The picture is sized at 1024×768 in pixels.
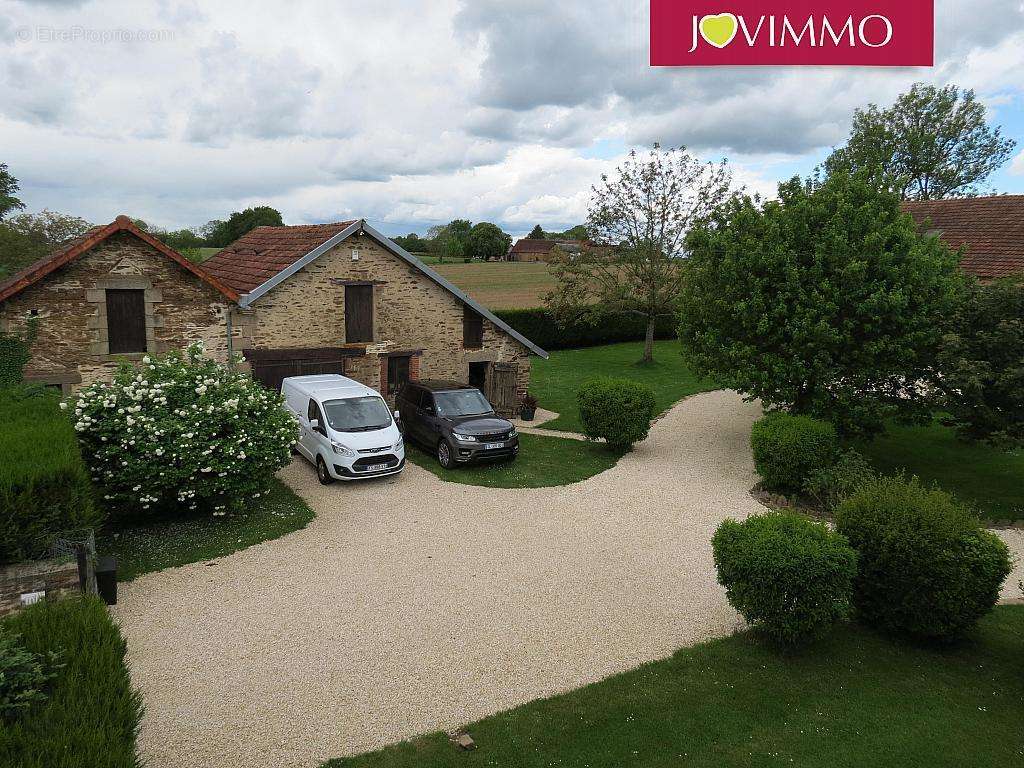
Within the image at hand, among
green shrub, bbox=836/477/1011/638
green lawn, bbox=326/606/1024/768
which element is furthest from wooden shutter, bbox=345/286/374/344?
green shrub, bbox=836/477/1011/638

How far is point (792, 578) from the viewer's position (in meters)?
7.36

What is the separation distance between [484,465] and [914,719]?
10264mm

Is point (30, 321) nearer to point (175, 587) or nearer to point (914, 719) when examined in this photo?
point (175, 587)

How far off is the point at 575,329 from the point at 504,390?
56.5ft

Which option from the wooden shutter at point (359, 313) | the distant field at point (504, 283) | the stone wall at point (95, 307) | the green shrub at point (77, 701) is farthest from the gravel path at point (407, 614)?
the distant field at point (504, 283)

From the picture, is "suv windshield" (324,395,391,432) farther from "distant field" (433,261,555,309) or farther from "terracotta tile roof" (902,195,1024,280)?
"distant field" (433,261,555,309)

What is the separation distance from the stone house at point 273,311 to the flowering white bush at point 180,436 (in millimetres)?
4501

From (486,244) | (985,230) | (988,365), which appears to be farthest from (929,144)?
(486,244)

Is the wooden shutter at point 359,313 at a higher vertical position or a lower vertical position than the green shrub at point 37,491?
higher

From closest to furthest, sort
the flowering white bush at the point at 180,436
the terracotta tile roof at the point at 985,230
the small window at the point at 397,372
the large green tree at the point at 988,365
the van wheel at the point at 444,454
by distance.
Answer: the flowering white bush at the point at 180,436, the large green tree at the point at 988,365, the van wheel at the point at 444,454, the small window at the point at 397,372, the terracotta tile roof at the point at 985,230

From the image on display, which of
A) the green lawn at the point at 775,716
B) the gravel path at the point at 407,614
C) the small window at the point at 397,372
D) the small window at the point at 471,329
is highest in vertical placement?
the small window at the point at 471,329

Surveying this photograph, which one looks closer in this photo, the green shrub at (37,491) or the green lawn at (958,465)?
the green shrub at (37,491)

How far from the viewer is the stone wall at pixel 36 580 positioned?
6.91m

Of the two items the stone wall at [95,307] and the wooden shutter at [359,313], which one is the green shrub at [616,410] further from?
the stone wall at [95,307]
